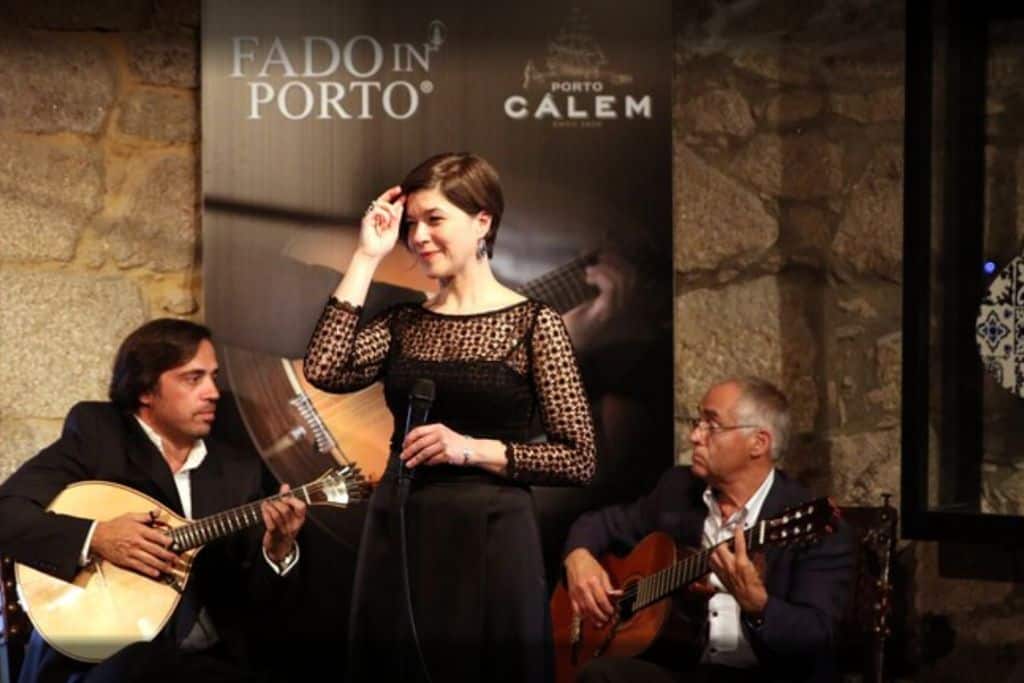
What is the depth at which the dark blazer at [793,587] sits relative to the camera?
3758mm

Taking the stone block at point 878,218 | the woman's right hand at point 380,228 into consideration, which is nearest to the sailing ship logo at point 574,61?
the stone block at point 878,218

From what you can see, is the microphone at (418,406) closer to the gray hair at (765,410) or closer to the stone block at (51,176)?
the gray hair at (765,410)

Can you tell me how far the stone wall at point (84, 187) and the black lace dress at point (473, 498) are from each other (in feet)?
4.09

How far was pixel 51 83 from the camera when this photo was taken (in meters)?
4.59

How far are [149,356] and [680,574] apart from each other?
148cm

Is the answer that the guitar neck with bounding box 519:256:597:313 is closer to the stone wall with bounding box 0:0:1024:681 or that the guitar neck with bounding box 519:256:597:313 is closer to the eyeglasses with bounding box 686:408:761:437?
the stone wall with bounding box 0:0:1024:681

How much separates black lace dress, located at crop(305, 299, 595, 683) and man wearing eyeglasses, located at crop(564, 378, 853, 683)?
0.46 meters

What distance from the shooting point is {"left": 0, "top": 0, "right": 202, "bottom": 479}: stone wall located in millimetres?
4590

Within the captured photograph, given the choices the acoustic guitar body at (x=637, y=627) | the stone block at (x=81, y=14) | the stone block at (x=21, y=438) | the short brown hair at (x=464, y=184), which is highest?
the stone block at (x=81, y=14)

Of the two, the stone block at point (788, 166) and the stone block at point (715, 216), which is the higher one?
the stone block at point (788, 166)

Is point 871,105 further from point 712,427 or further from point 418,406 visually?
point 418,406

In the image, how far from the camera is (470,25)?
14.4 ft

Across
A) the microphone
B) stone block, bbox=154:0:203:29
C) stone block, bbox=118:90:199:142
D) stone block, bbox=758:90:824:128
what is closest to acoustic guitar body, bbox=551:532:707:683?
the microphone

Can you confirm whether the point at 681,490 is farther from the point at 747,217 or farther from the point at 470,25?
the point at 470,25
